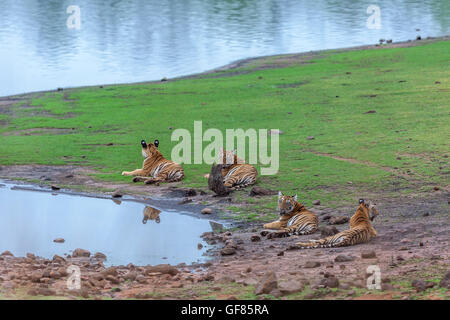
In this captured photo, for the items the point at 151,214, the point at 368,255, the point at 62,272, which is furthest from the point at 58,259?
the point at 368,255

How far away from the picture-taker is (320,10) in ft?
216

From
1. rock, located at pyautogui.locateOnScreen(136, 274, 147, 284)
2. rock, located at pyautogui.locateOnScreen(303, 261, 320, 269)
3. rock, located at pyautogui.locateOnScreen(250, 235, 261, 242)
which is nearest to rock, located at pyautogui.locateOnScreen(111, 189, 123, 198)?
rock, located at pyautogui.locateOnScreen(250, 235, 261, 242)

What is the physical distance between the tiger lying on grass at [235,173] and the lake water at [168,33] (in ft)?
63.3

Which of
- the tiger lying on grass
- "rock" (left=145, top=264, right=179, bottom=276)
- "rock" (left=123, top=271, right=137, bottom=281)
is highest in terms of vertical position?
the tiger lying on grass

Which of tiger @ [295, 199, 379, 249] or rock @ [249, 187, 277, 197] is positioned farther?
rock @ [249, 187, 277, 197]

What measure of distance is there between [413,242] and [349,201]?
3.75 metres

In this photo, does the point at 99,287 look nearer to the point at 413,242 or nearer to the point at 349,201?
the point at 413,242

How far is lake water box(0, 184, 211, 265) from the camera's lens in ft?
38.4

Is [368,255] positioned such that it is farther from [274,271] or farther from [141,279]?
[141,279]

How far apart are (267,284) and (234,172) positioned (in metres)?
7.60

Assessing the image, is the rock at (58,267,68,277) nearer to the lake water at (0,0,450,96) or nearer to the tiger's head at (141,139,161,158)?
the tiger's head at (141,139,161,158)

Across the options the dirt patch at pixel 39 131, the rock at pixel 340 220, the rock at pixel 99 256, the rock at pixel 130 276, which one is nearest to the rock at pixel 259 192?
the rock at pixel 340 220

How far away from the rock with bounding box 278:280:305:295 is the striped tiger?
7.05 meters

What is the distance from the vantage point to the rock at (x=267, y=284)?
8492mm
